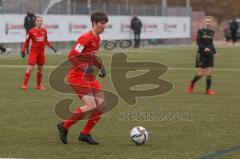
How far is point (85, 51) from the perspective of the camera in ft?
34.0

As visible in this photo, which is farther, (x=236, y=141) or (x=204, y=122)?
(x=204, y=122)

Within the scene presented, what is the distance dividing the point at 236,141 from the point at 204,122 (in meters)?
2.25

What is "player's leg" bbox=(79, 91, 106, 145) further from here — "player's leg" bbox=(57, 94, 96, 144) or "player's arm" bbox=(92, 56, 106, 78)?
"player's arm" bbox=(92, 56, 106, 78)

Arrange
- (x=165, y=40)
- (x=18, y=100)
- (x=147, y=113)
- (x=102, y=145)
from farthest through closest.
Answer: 1. (x=165, y=40)
2. (x=18, y=100)
3. (x=147, y=113)
4. (x=102, y=145)

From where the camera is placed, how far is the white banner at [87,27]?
3694 centimetres

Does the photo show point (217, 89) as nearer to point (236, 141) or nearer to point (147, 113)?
point (147, 113)

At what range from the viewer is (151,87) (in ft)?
66.6

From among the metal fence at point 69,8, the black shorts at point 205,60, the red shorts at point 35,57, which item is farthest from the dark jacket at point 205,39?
the metal fence at point 69,8

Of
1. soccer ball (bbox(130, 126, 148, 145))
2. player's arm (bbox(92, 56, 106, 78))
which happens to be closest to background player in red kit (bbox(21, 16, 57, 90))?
player's arm (bbox(92, 56, 106, 78))

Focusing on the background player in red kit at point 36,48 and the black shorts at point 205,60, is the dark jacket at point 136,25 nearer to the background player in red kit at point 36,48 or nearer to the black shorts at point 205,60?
the background player in red kit at point 36,48

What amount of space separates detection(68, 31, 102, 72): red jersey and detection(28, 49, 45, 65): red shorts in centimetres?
914

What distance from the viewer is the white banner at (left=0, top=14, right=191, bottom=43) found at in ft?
121

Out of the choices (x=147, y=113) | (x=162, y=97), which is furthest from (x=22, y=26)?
(x=147, y=113)

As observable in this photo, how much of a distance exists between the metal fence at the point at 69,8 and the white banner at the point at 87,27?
1.52ft
